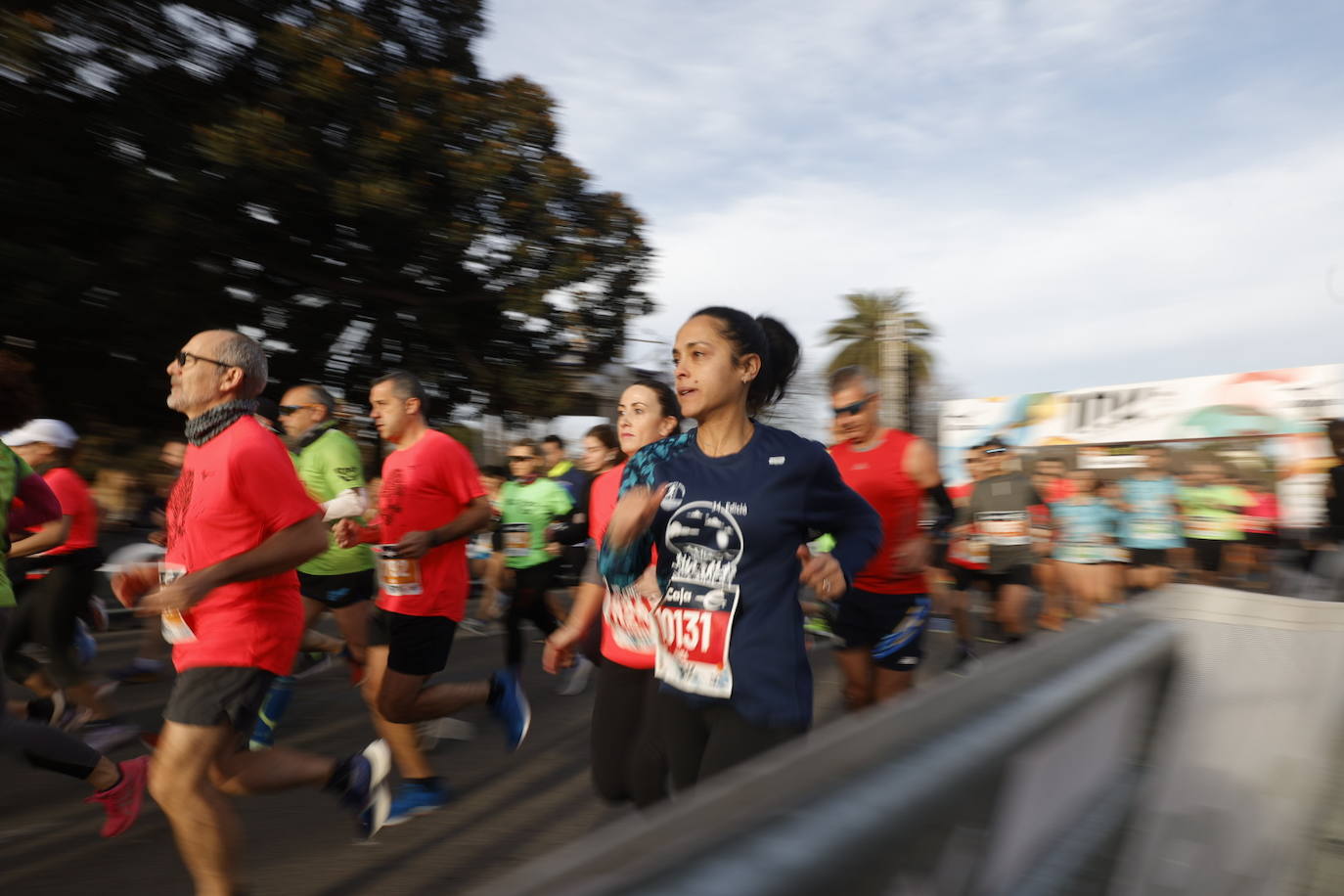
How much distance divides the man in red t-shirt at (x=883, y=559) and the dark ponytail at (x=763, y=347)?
1.41m

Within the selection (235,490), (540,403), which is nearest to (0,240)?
(540,403)

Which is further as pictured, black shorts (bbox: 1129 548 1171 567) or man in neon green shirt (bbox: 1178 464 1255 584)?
man in neon green shirt (bbox: 1178 464 1255 584)

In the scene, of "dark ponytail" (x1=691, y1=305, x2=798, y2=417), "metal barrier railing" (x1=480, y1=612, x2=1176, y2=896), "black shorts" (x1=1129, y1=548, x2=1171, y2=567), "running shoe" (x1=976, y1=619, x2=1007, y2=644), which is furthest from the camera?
"black shorts" (x1=1129, y1=548, x2=1171, y2=567)

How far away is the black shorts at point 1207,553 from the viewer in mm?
10398

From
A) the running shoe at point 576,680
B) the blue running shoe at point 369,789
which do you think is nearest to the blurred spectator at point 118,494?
the running shoe at point 576,680

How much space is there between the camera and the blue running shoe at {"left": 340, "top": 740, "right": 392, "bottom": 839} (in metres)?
3.53

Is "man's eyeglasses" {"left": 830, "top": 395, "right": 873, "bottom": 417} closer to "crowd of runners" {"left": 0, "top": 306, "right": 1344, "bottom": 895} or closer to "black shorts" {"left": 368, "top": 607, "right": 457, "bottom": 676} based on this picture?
"crowd of runners" {"left": 0, "top": 306, "right": 1344, "bottom": 895}

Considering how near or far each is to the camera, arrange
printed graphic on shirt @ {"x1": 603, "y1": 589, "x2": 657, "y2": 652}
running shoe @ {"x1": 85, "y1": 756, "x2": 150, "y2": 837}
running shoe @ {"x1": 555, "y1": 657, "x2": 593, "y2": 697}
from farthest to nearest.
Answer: running shoe @ {"x1": 555, "y1": 657, "x2": 593, "y2": 697} → running shoe @ {"x1": 85, "y1": 756, "x2": 150, "y2": 837} → printed graphic on shirt @ {"x1": 603, "y1": 589, "x2": 657, "y2": 652}

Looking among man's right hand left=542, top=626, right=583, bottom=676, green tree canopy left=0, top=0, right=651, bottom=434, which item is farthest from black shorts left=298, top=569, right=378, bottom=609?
green tree canopy left=0, top=0, right=651, bottom=434

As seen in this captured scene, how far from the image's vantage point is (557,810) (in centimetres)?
444

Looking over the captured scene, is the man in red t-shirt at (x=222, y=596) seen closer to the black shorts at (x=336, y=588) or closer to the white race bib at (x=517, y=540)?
the black shorts at (x=336, y=588)

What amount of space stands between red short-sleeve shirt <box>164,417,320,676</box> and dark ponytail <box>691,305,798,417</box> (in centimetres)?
129

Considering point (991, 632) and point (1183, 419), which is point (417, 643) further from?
point (1183, 419)

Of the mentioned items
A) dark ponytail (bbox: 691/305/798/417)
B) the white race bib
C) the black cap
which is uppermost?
dark ponytail (bbox: 691/305/798/417)
